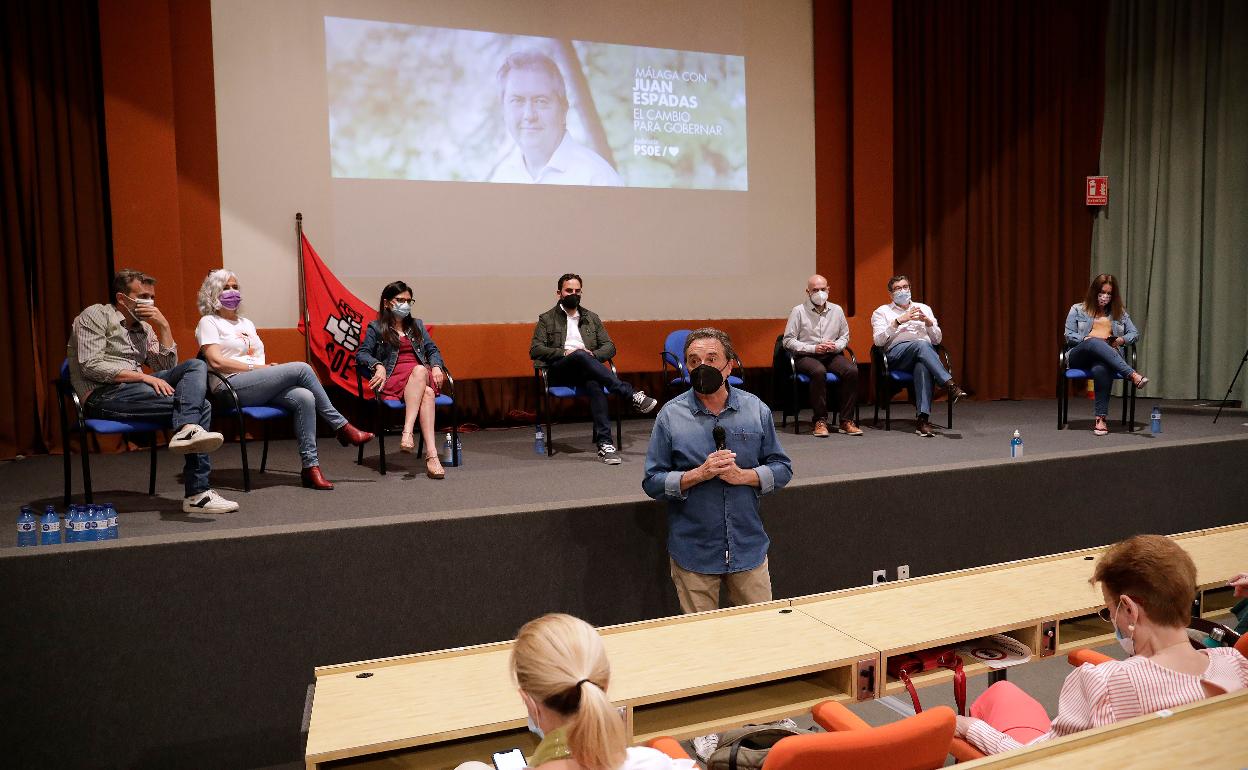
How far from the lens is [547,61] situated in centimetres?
635

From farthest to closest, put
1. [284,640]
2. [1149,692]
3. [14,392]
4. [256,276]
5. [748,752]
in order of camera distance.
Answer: [256,276]
[14,392]
[284,640]
[748,752]
[1149,692]

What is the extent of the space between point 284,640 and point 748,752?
1.62 meters

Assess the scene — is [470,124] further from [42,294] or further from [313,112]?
[42,294]

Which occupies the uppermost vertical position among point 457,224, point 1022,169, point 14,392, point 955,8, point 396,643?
point 955,8

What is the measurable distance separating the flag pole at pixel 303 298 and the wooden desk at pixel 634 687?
3.95 m

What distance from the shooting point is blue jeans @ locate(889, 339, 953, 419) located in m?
5.43

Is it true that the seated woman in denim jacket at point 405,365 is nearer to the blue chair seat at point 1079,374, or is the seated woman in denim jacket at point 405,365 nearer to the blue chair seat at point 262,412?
the blue chair seat at point 262,412

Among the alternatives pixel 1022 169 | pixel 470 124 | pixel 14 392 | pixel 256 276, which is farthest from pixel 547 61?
pixel 1022 169

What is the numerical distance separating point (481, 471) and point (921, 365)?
109 inches

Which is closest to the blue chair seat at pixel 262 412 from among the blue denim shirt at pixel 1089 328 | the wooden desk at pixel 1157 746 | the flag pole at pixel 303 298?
the flag pole at pixel 303 298

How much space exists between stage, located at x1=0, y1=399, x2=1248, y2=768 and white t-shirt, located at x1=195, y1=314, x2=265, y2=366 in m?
0.59

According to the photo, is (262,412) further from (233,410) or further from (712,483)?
(712,483)

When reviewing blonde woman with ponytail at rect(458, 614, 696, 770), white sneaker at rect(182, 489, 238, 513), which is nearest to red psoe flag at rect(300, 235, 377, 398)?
white sneaker at rect(182, 489, 238, 513)

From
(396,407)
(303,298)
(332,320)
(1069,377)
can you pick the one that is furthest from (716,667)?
(303,298)
